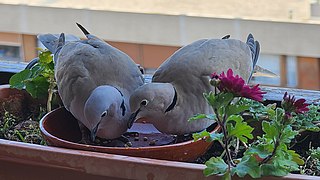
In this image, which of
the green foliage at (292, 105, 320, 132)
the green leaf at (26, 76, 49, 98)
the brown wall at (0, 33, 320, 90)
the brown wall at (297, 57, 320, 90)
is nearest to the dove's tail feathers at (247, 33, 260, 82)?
the green foliage at (292, 105, 320, 132)

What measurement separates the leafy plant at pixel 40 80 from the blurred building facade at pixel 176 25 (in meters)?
0.46

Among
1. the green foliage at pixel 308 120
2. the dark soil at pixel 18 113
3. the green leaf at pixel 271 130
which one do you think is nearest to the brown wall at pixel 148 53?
the dark soil at pixel 18 113

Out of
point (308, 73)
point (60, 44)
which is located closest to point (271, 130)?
point (60, 44)

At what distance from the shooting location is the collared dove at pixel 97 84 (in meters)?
0.80

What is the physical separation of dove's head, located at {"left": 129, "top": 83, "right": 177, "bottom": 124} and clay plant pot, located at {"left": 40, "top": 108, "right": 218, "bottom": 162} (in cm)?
4

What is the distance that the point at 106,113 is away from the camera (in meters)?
0.80

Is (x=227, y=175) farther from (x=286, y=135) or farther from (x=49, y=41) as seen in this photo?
(x=49, y=41)

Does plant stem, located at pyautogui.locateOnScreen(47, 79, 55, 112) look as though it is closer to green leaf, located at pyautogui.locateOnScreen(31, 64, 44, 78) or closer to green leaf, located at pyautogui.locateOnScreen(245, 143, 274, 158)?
green leaf, located at pyautogui.locateOnScreen(31, 64, 44, 78)

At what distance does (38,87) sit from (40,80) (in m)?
0.02

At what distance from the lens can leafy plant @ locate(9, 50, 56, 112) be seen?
99 cm

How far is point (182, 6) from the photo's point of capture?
1.72 meters

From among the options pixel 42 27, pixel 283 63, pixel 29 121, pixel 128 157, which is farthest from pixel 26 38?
pixel 128 157

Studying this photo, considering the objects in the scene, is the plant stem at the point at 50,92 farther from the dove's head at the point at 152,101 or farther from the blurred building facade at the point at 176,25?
the blurred building facade at the point at 176,25

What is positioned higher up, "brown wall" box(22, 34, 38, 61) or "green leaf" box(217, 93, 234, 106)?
"brown wall" box(22, 34, 38, 61)
